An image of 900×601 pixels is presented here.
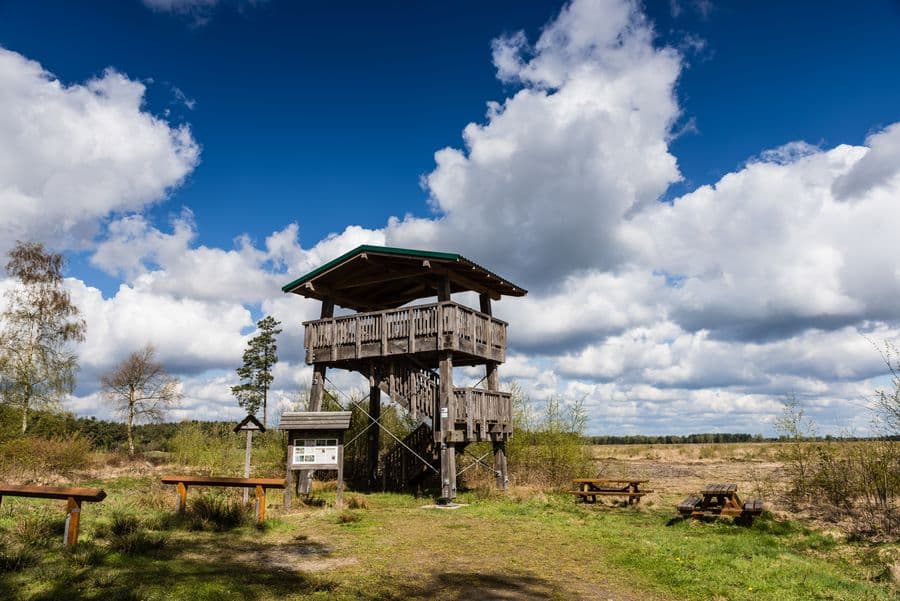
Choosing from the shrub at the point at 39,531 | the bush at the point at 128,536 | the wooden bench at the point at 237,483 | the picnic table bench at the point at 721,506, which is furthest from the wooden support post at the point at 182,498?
the picnic table bench at the point at 721,506

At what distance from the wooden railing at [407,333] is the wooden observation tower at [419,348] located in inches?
1.3

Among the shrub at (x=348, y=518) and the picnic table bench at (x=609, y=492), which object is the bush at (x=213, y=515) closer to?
the shrub at (x=348, y=518)

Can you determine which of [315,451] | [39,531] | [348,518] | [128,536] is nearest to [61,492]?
[39,531]

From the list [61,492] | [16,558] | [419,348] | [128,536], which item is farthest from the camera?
[419,348]

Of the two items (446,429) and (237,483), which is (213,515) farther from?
(446,429)

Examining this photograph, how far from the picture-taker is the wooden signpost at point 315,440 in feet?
52.0

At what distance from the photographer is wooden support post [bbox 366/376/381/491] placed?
21797 mm

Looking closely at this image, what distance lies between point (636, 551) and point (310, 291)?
555 inches

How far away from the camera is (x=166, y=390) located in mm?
38906

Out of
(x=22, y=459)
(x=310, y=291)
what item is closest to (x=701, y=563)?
(x=310, y=291)

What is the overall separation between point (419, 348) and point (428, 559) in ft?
30.3

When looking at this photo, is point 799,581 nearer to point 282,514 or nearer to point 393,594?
point 393,594

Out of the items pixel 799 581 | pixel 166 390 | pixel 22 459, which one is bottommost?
pixel 799 581

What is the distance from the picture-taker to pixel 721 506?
559 inches
